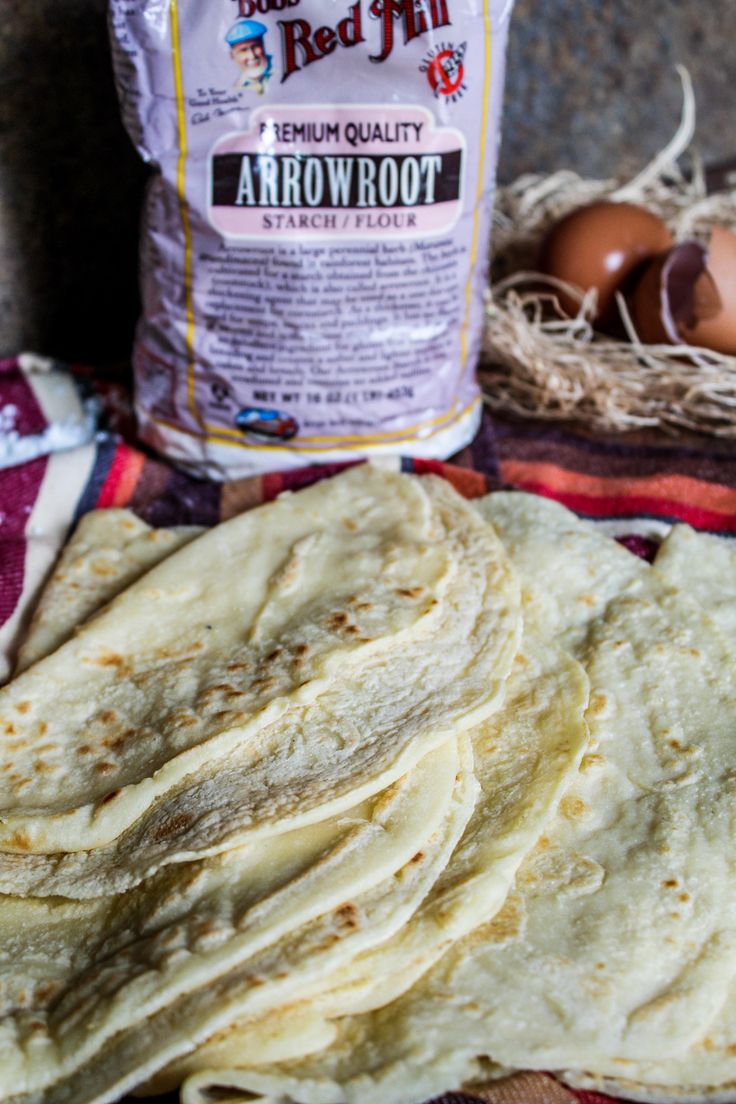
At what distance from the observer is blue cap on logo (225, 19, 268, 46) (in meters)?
1.73

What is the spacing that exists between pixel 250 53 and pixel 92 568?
86 centimetres

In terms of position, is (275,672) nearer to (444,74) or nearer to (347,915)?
(347,915)

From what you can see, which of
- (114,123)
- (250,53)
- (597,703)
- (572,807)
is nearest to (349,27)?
(250,53)

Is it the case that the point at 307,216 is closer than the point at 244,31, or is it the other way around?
the point at 244,31

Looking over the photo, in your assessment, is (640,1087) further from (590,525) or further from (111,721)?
(590,525)

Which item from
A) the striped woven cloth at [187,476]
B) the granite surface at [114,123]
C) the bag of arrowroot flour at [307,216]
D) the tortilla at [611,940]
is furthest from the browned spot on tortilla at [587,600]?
the granite surface at [114,123]

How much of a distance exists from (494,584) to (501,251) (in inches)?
52.9

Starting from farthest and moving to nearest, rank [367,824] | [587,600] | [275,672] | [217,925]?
[587,600] → [275,672] → [367,824] → [217,925]

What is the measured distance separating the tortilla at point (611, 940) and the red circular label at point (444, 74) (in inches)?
37.7

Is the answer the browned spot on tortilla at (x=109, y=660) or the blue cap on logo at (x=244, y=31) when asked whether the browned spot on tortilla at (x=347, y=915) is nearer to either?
the browned spot on tortilla at (x=109, y=660)

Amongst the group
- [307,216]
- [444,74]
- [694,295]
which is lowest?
[694,295]

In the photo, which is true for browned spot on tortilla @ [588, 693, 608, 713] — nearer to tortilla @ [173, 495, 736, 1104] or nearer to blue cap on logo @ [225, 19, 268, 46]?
tortilla @ [173, 495, 736, 1104]

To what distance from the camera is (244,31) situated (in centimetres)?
174

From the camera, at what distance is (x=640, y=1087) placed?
109 cm
